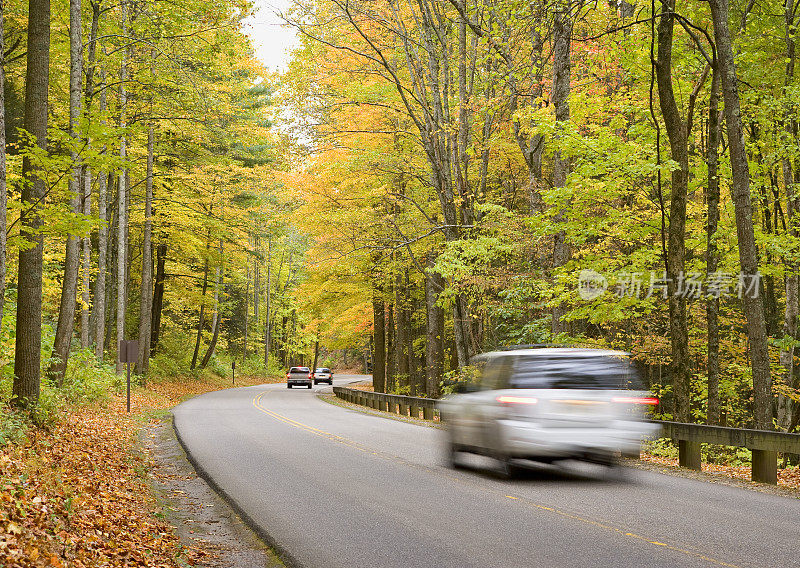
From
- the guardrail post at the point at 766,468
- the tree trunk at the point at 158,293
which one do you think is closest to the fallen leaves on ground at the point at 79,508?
Answer: the guardrail post at the point at 766,468

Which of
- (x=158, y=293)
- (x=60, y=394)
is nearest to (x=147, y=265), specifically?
(x=158, y=293)

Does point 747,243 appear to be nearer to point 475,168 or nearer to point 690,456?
point 690,456

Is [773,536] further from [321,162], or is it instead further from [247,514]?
[321,162]

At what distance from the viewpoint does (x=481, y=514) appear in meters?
7.62

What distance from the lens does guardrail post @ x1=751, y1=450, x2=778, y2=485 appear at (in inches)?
406

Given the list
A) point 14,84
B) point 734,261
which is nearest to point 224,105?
point 14,84

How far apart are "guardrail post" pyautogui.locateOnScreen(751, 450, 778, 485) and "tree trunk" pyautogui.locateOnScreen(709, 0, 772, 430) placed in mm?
2812

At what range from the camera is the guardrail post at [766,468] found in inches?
406

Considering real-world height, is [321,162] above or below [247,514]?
above

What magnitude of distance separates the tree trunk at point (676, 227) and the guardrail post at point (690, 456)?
2.96 metres

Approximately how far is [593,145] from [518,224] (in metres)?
4.63

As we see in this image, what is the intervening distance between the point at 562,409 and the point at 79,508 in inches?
236

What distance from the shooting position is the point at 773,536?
668 centimetres

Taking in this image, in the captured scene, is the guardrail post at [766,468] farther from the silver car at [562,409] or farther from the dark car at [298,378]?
the dark car at [298,378]
